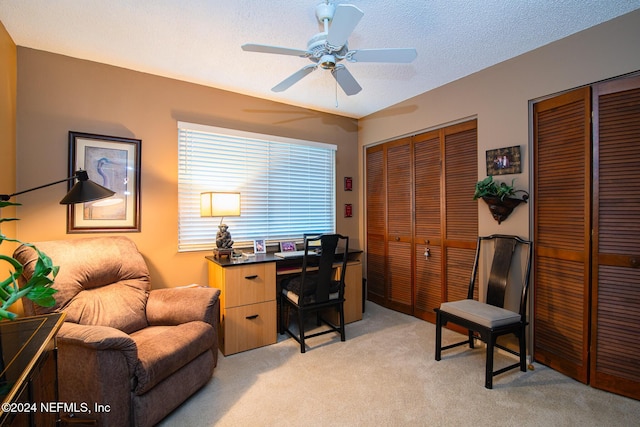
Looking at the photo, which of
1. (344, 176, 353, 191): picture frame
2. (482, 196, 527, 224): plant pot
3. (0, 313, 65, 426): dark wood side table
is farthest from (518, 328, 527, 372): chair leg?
(0, 313, 65, 426): dark wood side table

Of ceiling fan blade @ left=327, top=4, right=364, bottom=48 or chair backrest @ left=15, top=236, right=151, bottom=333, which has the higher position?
ceiling fan blade @ left=327, top=4, right=364, bottom=48

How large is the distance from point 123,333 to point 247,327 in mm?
1229

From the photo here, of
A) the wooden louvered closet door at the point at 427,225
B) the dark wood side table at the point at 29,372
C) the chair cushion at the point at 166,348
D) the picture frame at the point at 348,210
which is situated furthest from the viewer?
the picture frame at the point at 348,210

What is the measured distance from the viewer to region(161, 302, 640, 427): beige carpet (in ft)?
6.05

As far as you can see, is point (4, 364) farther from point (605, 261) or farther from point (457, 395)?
point (605, 261)

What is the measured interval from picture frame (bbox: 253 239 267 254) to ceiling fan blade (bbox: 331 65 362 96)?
6.08 ft

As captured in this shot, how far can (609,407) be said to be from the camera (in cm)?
193

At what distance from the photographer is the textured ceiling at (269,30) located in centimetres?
194

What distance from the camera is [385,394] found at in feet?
6.87

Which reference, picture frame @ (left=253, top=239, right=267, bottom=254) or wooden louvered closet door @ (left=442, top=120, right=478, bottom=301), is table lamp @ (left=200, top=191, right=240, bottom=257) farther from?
wooden louvered closet door @ (left=442, top=120, right=478, bottom=301)

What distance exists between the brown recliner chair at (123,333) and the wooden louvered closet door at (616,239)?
2.83 meters

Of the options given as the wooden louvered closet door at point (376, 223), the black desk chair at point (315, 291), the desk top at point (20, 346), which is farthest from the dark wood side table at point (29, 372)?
the wooden louvered closet door at point (376, 223)

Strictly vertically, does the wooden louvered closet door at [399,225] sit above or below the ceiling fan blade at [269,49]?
below

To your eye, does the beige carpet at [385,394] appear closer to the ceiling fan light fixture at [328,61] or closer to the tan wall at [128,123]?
the tan wall at [128,123]
